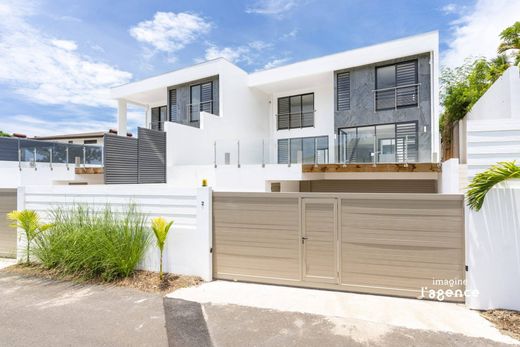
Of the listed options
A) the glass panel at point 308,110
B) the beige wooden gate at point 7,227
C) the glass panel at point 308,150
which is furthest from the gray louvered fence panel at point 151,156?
the glass panel at point 308,110

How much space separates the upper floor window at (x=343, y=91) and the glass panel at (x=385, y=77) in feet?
4.66

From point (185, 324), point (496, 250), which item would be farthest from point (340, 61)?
point (185, 324)

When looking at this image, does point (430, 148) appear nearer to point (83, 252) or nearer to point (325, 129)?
point (325, 129)

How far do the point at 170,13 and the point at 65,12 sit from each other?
4.16 meters

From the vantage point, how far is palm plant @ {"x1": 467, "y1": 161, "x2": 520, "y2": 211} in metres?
4.11

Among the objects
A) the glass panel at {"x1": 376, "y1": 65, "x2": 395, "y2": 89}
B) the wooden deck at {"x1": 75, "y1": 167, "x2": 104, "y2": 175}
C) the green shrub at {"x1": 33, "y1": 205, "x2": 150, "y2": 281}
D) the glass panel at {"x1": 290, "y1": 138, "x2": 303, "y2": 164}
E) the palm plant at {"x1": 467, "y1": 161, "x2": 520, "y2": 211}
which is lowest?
the green shrub at {"x1": 33, "y1": 205, "x2": 150, "y2": 281}

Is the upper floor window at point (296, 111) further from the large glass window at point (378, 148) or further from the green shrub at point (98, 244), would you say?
the green shrub at point (98, 244)

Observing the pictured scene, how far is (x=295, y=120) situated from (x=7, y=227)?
540 inches

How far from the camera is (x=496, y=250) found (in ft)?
13.8

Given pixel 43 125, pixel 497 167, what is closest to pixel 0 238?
pixel 497 167

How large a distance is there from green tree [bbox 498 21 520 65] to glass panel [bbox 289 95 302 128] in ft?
32.3

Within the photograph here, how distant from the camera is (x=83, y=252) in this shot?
5703mm

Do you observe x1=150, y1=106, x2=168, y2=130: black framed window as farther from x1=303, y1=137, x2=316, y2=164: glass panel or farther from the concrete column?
x1=303, y1=137, x2=316, y2=164: glass panel

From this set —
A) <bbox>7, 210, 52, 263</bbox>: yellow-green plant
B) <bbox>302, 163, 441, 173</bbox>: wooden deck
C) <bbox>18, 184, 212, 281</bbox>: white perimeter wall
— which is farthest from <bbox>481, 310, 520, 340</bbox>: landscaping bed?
<bbox>7, 210, 52, 263</bbox>: yellow-green plant
